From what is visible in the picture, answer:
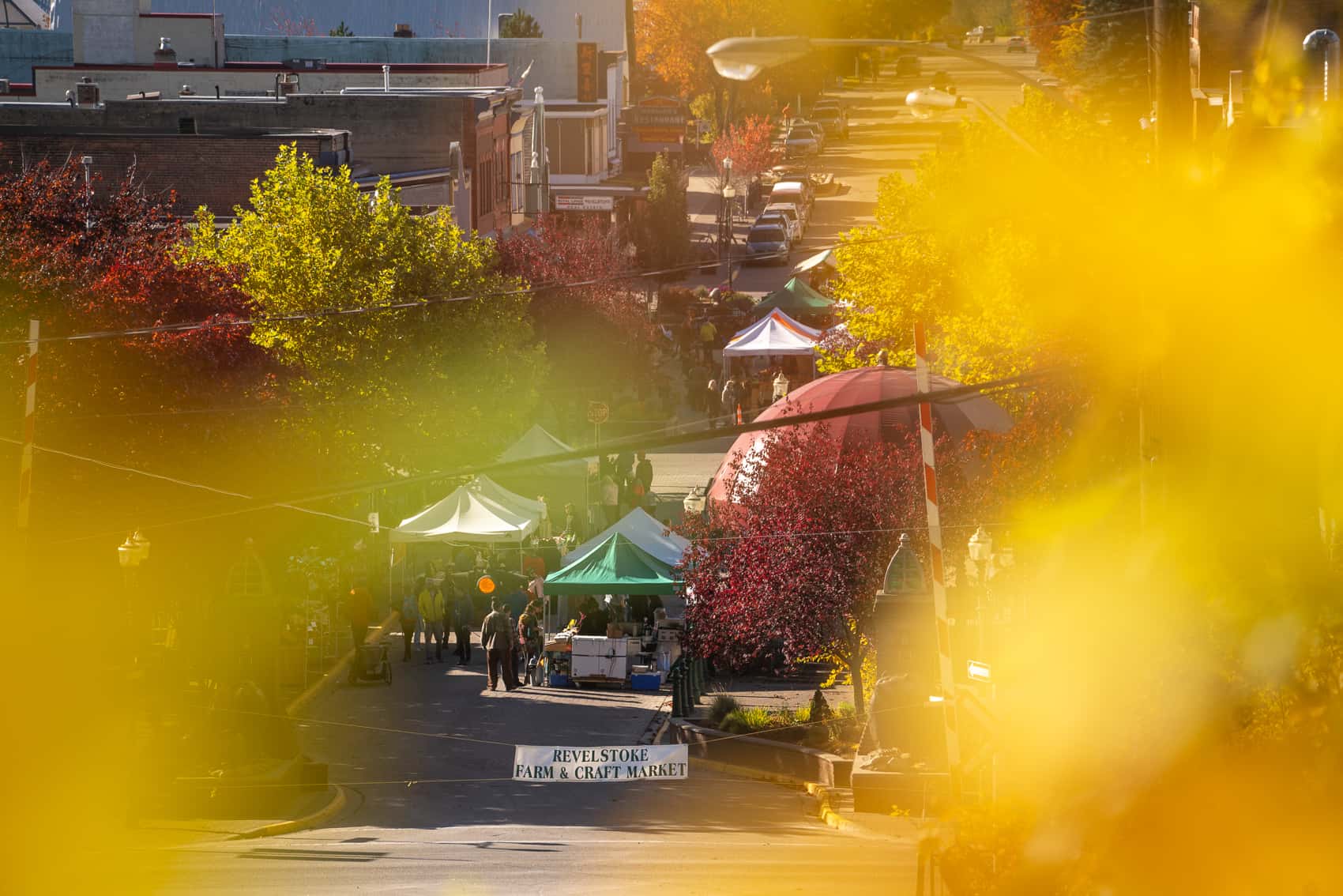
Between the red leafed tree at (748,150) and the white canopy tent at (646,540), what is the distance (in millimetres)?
67647

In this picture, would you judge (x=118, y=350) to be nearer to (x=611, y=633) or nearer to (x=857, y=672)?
(x=611, y=633)

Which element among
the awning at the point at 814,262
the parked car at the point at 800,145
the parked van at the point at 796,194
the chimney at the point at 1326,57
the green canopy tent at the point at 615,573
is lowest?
the green canopy tent at the point at 615,573

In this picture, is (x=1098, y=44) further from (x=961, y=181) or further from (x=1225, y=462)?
(x=1225, y=462)

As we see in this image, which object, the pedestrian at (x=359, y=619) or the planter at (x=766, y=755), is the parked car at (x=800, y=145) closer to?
the pedestrian at (x=359, y=619)

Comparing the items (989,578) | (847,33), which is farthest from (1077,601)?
(847,33)

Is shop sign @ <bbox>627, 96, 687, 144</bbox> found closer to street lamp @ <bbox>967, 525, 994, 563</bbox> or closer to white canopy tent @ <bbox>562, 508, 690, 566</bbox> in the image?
white canopy tent @ <bbox>562, 508, 690, 566</bbox>

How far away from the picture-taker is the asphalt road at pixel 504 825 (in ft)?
57.6

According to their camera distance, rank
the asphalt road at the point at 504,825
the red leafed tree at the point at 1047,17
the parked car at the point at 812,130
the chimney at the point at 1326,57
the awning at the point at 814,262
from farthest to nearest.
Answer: the parked car at the point at 812,130 < the red leafed tree at the point at 1047,17 < the awning at the point at 814,262 < the chimney at the point at 1326,57 < the asphalt road at the point at 504,825

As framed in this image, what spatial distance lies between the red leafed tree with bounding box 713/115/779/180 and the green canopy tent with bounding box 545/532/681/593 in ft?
226

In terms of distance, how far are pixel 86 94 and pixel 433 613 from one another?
28372 mm

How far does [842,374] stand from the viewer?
3528cm

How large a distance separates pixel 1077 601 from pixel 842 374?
17.0 meters

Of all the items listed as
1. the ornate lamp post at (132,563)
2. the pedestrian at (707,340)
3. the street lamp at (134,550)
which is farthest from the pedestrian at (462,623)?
the pedestrian at (707,340)

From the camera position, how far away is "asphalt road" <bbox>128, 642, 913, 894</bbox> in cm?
1755
